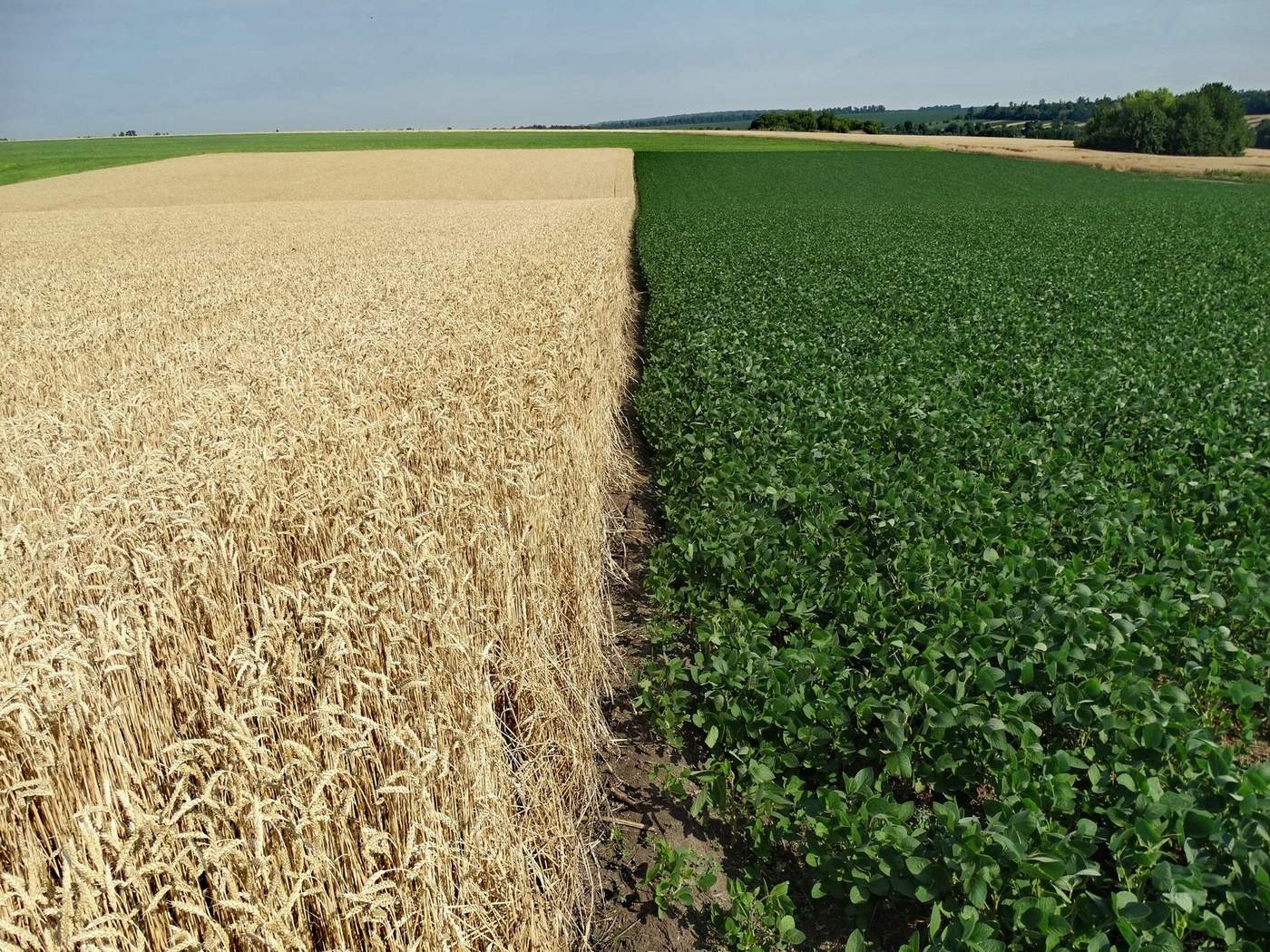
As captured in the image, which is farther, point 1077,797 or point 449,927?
point 1077,797

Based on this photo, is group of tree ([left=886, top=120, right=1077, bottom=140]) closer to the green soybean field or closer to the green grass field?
the green grass field

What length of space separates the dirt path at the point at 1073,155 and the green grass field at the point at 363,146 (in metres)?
8.41

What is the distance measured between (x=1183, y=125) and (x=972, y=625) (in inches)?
3603

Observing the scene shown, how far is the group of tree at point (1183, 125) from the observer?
71750mm

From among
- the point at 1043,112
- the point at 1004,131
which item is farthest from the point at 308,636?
the point at 1043,112

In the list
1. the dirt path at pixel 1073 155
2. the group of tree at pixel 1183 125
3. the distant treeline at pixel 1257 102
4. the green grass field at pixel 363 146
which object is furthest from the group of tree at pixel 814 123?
the distant treeline at pixel 1257 102

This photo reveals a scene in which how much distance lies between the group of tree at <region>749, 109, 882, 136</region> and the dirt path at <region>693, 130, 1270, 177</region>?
5.11 meters

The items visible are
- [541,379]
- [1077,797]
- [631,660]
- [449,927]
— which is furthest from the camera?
[541,379]

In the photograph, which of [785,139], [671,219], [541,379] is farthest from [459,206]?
[785,139]

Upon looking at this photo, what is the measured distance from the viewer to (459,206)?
1352 inches

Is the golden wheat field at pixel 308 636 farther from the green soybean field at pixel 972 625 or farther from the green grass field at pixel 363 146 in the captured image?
the green grass field at pixel 363 146

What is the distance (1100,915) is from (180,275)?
56.8 feet

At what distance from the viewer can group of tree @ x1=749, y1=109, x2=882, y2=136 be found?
94375mm

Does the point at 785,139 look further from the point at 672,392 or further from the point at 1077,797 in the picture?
the point at 1077,797
